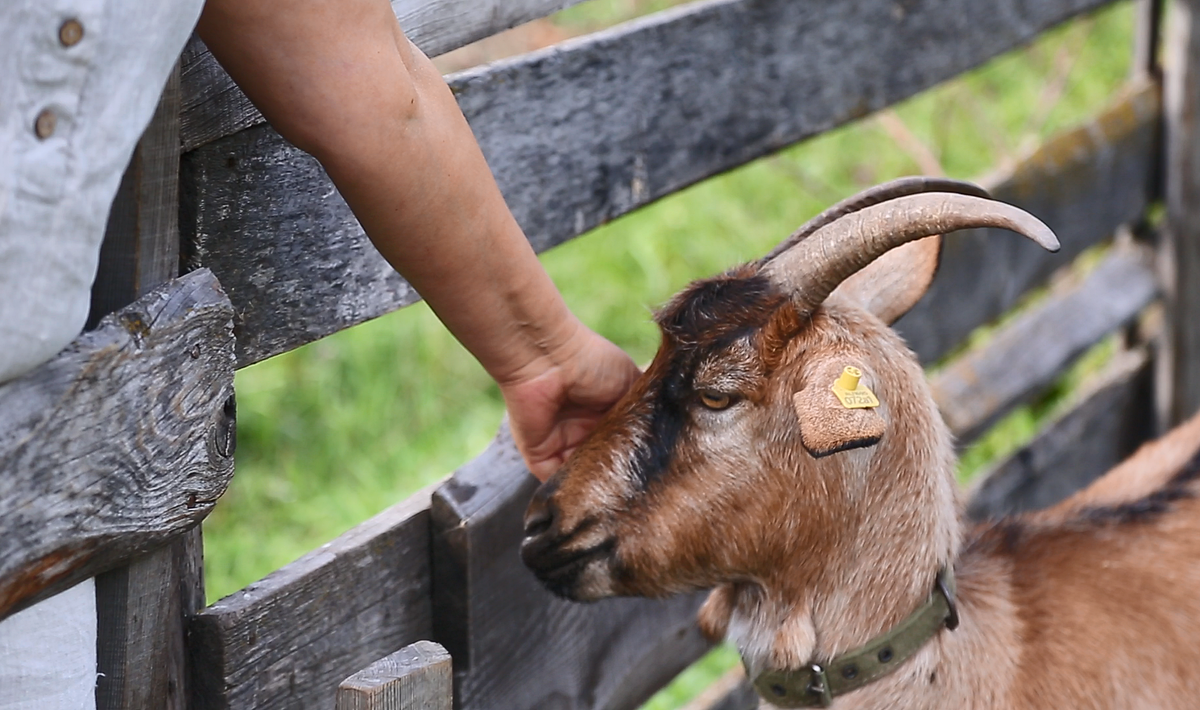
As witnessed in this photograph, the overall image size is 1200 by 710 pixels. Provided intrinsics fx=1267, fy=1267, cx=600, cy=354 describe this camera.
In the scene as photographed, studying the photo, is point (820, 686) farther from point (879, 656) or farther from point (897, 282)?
point (897, 282)

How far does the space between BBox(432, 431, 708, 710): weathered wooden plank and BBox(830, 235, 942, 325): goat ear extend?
29.1 inches

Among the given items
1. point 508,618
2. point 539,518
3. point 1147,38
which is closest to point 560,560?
point 539,518

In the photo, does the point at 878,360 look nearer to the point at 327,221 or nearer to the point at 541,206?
the point at 541,206

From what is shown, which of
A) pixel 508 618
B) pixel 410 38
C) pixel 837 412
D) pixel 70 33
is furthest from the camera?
→ pixel 508 618

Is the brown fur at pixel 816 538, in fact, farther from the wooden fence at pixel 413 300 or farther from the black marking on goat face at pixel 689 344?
the wooden fence at pixel 413 300

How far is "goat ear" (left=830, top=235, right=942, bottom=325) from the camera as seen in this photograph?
96.6 inches

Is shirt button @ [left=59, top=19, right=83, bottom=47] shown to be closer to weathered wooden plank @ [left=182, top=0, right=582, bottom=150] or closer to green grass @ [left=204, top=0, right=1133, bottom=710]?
weathered wooden plank @ [left=182, top=0, right=582, bottom=150]

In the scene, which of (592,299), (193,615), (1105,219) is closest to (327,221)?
(193,615)

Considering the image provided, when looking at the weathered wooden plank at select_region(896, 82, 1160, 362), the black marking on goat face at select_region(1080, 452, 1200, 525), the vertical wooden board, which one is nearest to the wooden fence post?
the vertical wooden board

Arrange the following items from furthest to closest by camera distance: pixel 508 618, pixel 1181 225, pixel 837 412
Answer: pixel 1181 225 < pixel 508 618 < pixel 837 412

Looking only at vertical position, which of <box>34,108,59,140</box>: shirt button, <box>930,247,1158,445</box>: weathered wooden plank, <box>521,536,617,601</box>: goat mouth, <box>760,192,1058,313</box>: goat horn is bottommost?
<box>930,247,1158,445</box>: weathered wooden plank

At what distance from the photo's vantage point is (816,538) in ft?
7.43

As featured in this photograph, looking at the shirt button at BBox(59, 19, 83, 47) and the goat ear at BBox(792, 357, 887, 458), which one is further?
the goat ear at BBox(792, 357, 887, 458)

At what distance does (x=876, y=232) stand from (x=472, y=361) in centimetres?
356
